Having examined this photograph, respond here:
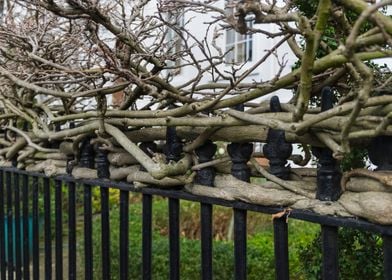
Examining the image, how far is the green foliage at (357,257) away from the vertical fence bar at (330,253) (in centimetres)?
51

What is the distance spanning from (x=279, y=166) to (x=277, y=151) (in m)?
0.04

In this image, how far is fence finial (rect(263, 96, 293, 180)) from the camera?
155 cm

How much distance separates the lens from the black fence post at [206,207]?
179cm

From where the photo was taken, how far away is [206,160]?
1.80 meters

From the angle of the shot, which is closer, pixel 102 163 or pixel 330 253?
pixel 330 253

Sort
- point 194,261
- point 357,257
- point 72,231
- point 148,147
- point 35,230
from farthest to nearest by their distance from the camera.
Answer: point 194,261
point 35,230
point 72,231
point 148,147
point 357,257

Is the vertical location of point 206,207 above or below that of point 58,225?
above

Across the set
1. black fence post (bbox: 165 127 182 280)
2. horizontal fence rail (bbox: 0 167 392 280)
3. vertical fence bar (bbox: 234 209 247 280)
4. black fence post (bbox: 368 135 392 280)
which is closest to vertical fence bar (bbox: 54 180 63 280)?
horizontal fence rail (bbox: 0 167 392 280)

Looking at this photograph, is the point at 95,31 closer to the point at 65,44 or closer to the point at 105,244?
the point at 65,44

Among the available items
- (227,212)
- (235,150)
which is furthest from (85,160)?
(227,212)

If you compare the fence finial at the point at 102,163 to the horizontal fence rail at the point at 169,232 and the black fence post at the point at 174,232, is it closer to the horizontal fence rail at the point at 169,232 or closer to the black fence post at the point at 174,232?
the horizontal fence rail at the point at 169,232

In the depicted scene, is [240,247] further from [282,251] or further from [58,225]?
[58,225]

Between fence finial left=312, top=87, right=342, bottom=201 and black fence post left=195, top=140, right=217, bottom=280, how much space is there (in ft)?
1.42

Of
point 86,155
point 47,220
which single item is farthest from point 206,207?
point 47,220
